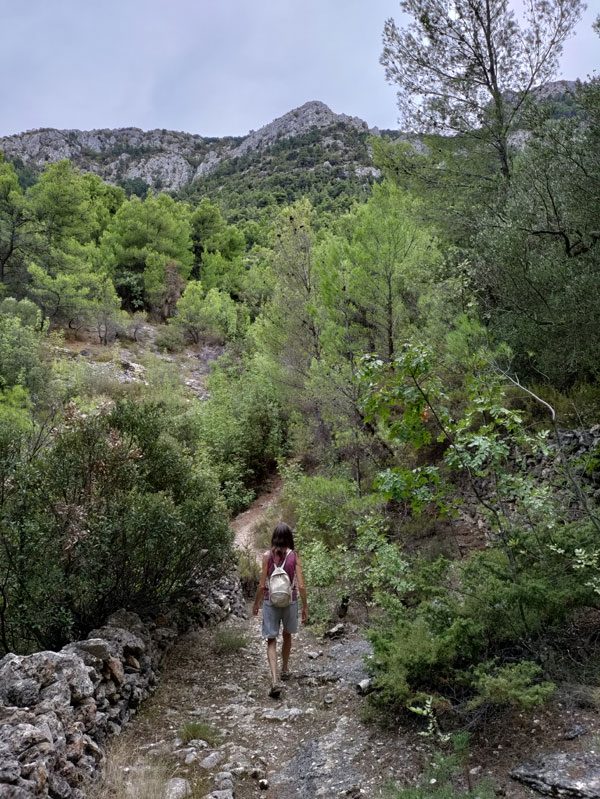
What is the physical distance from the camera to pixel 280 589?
16.2 ft

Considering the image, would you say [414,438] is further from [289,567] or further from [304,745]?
[304,745]

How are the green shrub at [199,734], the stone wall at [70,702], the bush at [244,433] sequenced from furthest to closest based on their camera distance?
the bush at [244,433] → the green shrub at [199,734] → the stone wall at [70,702]

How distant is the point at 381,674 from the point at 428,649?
0.46m

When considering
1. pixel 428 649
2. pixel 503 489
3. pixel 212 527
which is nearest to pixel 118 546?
pixel 212 527

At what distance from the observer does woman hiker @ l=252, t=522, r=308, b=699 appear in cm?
496

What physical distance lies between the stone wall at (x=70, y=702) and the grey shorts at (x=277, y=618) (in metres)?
1.19

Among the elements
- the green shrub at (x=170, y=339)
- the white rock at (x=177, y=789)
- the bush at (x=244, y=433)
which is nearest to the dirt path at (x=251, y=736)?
the white rock at (x=177, y=789)

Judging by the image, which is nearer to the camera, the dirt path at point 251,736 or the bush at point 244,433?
the dirt path at point 251,736

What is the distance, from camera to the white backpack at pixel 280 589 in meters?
4.93

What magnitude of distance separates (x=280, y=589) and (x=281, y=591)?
2cm

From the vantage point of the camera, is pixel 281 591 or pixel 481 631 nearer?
pixel 481 631

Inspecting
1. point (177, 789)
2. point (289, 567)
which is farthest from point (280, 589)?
point (177, 789)

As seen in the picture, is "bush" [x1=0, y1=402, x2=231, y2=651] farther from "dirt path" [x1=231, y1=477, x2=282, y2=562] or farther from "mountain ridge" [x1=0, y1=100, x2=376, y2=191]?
"mountain ridge" [x1=0, y1=100, x2=376, y2=191]

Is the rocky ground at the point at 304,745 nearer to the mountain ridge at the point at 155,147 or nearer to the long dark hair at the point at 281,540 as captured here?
the long dark hair at the point at 281,540
